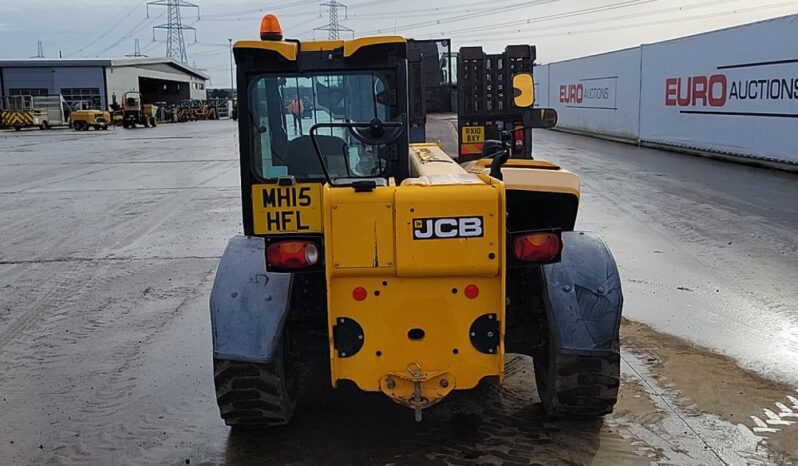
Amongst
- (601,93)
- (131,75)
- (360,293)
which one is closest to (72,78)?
(131,75)

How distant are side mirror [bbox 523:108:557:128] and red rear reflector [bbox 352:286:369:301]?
10.1 ft

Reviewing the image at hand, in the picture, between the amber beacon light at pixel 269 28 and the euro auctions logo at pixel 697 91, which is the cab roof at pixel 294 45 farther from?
the euro auctions logo at pixel 697 91

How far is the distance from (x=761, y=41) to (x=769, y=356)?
14.2 metres

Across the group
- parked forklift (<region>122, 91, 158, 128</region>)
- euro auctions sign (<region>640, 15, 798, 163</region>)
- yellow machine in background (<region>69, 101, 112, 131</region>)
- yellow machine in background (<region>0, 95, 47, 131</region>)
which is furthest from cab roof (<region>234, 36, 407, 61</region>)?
yellow machine in background (<region>0, 95, 47, 131</region>)

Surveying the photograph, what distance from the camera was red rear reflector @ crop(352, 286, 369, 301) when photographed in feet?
12.8

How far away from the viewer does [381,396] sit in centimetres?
511

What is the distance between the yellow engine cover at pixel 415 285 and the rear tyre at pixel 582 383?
434mm

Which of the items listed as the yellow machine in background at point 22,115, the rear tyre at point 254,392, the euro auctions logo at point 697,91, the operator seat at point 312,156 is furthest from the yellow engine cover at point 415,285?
the yellow machine in background at point 22,115

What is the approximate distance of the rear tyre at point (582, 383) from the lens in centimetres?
420

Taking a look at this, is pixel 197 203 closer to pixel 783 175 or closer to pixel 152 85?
pixel 783 175

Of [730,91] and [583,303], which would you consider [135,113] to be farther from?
[583,303]

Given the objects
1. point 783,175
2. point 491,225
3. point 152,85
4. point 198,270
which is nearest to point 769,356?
point 491,225

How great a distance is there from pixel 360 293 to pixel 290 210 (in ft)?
2.59

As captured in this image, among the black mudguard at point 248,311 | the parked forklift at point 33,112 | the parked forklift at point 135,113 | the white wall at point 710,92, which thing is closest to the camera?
the black mudguard at point 248,311
